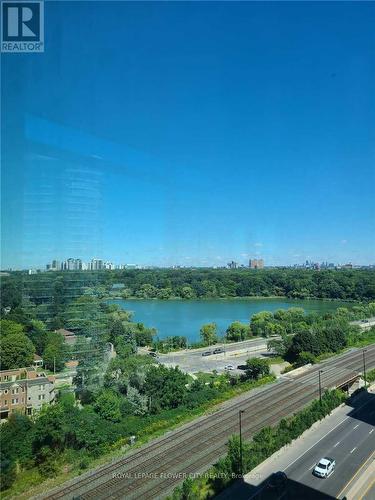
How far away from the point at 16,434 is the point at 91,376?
5.52 ft

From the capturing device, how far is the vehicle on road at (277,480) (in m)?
2.97

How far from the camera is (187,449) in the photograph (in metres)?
3.74

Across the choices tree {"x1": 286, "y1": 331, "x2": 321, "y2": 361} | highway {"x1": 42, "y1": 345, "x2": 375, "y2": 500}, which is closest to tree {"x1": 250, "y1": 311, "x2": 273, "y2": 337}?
tree {"x1": 286, "y1": 331, "x2": 321, "y2": 361}

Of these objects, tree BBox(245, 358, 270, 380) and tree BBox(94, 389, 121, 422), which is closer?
tree BBox(94, 389, 121, 422)

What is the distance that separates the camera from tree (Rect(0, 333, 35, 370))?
566 centimetres

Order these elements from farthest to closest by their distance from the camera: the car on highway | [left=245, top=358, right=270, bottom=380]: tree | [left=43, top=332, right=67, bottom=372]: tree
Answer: the car on highway, [left=245, top=358, right=270, bottom=380]: tree, [left=43, top=332, right=67, bottom=372]: tree

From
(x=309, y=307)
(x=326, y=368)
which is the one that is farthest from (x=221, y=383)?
(x=309, y=307)

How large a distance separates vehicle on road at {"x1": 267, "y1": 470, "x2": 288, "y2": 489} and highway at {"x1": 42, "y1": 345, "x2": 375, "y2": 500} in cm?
60

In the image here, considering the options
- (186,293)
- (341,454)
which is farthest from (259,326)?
(186,293)

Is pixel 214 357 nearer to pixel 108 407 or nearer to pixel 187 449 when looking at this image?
pixel 108 407

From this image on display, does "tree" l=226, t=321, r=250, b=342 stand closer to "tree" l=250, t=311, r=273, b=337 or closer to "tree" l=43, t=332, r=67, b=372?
"tree" l=250, t=311, r=273, b=337

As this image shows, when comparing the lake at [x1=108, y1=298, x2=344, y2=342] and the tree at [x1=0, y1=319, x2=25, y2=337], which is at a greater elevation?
the tree at [x1=0, y1=319, x2=25, y2=337]

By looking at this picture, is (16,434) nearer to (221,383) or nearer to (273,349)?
(221,383)

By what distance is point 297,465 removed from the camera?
336 centimetres
